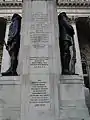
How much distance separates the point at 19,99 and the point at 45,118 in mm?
1011

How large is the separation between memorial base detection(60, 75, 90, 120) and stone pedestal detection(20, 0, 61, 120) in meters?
0.23

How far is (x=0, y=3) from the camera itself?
2869 centimetres

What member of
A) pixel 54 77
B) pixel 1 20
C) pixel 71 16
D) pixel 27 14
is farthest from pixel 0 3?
pixel 54 77

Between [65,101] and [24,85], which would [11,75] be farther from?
[65,101]

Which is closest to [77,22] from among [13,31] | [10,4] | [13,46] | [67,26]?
[10,4]

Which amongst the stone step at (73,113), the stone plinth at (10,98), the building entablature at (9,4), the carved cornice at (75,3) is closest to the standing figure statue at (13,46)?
the stone plinth at (10,98)

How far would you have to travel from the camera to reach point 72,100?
21.1ft

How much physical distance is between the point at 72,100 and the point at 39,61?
1509 mm

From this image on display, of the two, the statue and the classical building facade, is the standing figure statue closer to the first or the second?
the statue

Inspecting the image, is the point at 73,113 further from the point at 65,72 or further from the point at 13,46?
the point at 13,46

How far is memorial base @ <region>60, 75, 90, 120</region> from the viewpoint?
6.13 m

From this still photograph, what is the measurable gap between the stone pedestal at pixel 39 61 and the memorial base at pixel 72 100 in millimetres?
233

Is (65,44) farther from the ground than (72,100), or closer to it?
farther from the ground

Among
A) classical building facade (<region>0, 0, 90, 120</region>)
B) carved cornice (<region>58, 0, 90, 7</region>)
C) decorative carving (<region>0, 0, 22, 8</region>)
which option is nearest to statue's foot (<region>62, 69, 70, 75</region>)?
classical building facade (<region>0, 0, 90, 120</region>)
